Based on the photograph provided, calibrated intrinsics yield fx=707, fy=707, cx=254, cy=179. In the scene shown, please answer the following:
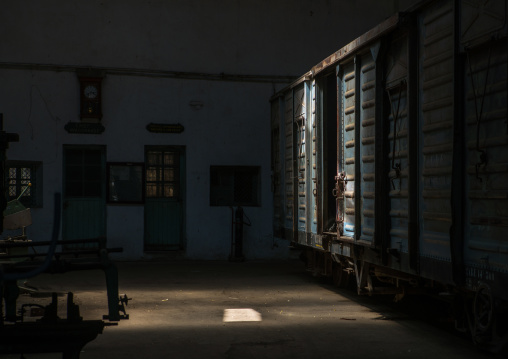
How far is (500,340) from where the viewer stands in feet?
19.7

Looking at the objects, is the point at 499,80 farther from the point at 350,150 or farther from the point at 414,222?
the point at 350,150

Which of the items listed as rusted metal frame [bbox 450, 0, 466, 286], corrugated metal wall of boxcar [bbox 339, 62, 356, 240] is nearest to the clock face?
corrugated metal wall of boxcar [bbox 339, 62, 356, 240]

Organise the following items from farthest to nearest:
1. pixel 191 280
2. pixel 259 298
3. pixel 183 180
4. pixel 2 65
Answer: pixel 183 180 → pixel 2 65 → pixel 191 280 → pixel 259 298

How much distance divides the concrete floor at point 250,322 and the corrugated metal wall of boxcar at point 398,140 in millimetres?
1095

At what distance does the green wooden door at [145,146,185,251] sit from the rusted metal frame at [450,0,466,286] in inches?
424

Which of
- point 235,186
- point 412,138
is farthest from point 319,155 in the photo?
point 235,186

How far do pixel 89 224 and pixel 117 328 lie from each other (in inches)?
326

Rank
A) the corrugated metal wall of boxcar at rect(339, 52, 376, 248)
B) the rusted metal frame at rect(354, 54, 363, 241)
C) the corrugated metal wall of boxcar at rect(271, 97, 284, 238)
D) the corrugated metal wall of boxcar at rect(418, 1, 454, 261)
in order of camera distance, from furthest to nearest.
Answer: the corrugated metal wall of boxcar at rect(271, 97, 284, 238)
the rusted metal frame at rect(354, 54, 363, 241)
the corrugated metal wall of boxcar at rect(339, 52, 376, 248)
the corrugated metal wall of boxcar at rect(418, 1, 454, 261)

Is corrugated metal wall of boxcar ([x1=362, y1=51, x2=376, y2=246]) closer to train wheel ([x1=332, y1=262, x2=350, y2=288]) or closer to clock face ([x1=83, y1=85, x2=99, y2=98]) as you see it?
train wheel ([x1=332, y1=262, x2=350, y2=288])

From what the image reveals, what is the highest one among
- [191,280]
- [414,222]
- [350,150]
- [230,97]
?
[230,97]

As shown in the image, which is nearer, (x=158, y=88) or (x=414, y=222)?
(x=414, y=222)

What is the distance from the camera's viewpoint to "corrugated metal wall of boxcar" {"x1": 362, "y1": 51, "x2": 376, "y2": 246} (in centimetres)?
869

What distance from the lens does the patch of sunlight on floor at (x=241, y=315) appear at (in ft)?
28.3

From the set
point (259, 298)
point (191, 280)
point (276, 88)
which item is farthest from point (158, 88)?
point (259, 298)
